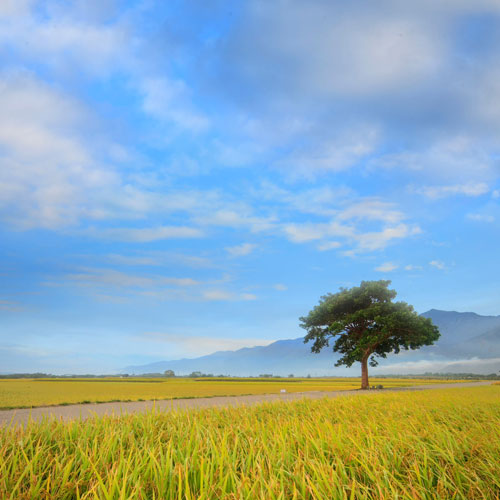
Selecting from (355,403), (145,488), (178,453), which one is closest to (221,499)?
(145,488)

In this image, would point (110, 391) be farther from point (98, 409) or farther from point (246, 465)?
point (246, 465)

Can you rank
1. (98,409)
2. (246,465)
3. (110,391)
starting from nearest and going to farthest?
(246,465) → (98,409) → (110,391)

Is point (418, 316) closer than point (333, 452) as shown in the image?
No

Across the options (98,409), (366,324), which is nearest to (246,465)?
(98,409)

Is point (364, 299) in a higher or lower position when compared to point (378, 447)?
higher

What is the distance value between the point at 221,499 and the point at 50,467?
108 inches

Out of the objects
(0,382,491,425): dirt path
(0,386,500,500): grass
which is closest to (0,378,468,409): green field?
(0,382,491,425): dirt path

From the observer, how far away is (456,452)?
515 cm

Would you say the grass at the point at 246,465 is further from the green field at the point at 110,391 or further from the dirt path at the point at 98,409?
the green field at the point at 110,391

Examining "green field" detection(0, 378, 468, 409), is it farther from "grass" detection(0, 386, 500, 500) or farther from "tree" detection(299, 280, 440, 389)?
"grass" detection(0, 386, 500, 500)

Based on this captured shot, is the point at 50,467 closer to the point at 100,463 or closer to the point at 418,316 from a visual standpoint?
the point at 100,463

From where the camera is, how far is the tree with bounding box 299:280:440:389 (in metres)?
37.4

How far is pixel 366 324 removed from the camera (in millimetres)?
39781

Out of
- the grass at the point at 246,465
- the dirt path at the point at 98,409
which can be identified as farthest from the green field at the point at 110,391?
the grass at the point at 246,465
